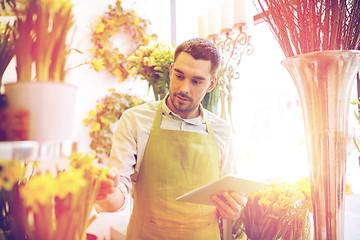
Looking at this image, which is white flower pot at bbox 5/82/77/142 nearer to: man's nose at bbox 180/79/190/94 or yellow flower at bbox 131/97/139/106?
man's nose at bbox 180/79/190/94

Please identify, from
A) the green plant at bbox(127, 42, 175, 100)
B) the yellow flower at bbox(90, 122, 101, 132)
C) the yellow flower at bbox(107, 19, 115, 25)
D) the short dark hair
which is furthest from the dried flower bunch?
the yellow flower at bbox(107, 19, 115, 25)

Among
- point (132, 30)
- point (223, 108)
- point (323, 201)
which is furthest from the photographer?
point (132, 30)

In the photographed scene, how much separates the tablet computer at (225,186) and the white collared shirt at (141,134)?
0.40m

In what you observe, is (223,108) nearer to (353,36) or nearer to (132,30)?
(353,36)

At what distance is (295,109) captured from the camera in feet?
7.26

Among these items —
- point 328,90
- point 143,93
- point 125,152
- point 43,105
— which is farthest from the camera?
point 143,93

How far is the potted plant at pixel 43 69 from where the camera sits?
362mm

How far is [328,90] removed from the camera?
2.50 ft

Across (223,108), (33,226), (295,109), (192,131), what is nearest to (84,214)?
(33,226)

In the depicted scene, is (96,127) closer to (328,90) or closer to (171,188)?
(171,188)

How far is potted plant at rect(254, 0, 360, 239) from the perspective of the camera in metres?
0.76

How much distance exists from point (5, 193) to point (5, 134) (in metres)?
0.15

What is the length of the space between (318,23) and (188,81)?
1.83 feet

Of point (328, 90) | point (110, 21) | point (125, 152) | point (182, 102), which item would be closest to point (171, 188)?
point (125, 152)
